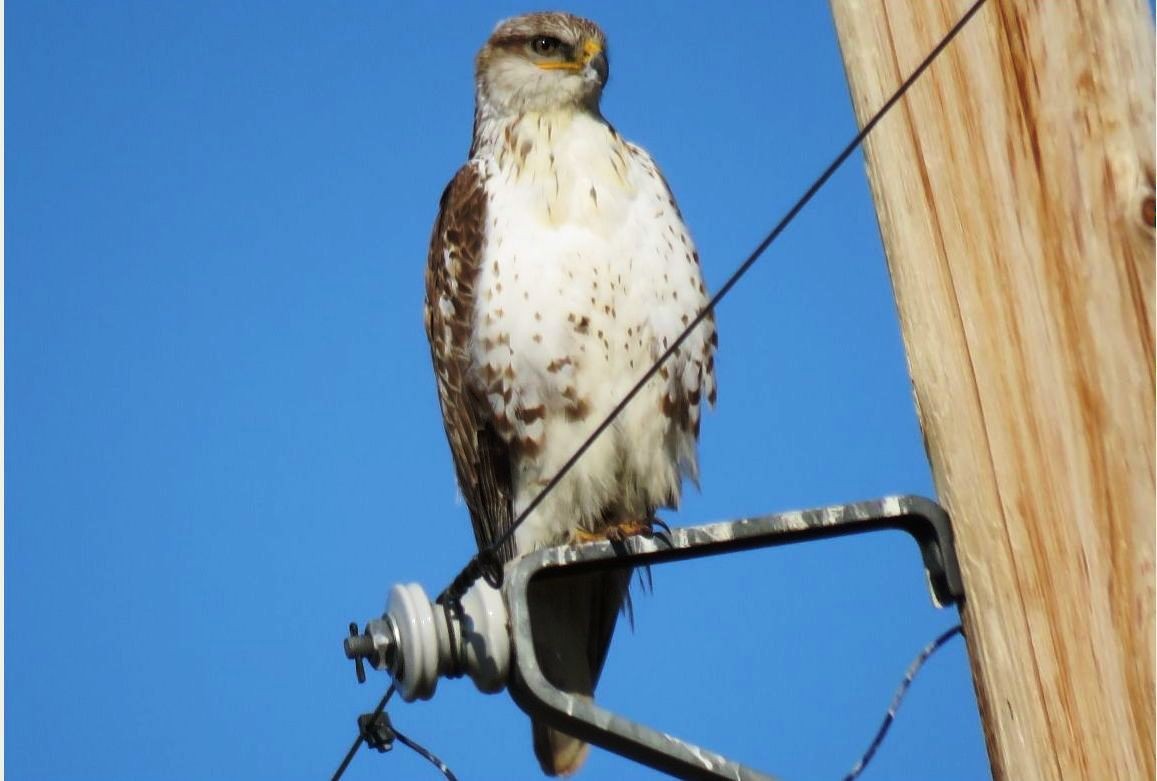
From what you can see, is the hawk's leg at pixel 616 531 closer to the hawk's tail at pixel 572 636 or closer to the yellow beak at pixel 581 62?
the hawk's tail at pixel 572 636

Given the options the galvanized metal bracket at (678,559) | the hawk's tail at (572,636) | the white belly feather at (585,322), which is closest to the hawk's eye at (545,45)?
the white belly feather at (585,322)

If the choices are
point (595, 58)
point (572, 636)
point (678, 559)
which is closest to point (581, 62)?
point (595, 58)

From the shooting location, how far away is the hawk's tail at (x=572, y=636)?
4.72 metres

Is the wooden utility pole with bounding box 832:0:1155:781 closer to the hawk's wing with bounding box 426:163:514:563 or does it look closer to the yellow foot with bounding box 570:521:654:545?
the yellow foot with bounding box 570:521:654:545

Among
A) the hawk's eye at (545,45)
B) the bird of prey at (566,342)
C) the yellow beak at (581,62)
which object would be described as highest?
the hawk's eye at (545,45)

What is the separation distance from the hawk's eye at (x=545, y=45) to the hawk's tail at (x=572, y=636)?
6.20 ft

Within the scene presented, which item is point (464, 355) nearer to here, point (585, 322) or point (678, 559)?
point (585, 322)

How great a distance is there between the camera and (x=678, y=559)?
129 inches

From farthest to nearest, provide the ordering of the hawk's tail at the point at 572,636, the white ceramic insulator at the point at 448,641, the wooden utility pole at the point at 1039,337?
the hawk's tail at the point at 572,636 → the white ceramic insulator at the point at 448,641 → the wooden utility pole at the point at 1039,337

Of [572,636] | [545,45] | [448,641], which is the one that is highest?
[545,45]

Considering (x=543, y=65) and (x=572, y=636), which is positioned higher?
(x=543, y=65)

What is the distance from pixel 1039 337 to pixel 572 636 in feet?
8.44

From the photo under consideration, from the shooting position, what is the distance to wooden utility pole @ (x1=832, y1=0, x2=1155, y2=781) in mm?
2604

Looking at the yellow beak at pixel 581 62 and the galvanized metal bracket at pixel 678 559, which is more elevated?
the yellow beak at pixel 581 62
